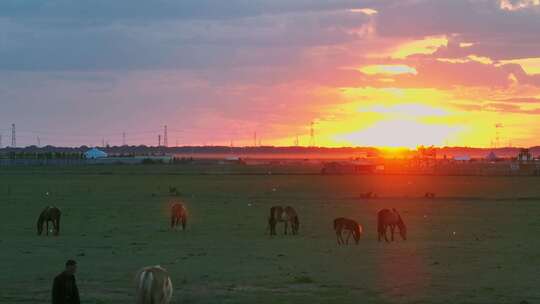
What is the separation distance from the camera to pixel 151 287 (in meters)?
13.0

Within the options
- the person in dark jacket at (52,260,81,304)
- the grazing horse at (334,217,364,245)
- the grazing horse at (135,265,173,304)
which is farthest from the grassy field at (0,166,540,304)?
the grazing horse at (135,265,173,304)

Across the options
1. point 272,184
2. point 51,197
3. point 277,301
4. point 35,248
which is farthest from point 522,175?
point 277,301

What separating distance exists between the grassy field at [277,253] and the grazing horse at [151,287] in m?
4.54

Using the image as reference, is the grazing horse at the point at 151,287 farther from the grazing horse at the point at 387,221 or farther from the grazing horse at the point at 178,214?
the grazing horse at the point at 178,214

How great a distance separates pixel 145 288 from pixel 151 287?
3.5 inches

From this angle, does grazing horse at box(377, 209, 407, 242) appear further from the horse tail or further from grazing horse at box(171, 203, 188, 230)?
the horse tail

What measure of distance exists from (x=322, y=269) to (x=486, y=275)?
155 inches

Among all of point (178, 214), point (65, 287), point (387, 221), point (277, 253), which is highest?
point (178, 214)

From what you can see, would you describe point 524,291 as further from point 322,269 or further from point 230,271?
point 230,271

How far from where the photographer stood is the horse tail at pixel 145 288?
42.6 ft

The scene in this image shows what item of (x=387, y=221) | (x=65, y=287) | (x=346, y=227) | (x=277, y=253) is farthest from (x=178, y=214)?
(x=65, y=287)

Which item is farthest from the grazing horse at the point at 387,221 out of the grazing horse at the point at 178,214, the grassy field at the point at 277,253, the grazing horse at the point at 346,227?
the grazing horse at the point at 178,214

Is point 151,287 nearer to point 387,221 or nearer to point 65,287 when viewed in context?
point 65,287

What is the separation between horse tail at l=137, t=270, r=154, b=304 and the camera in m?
13.0
